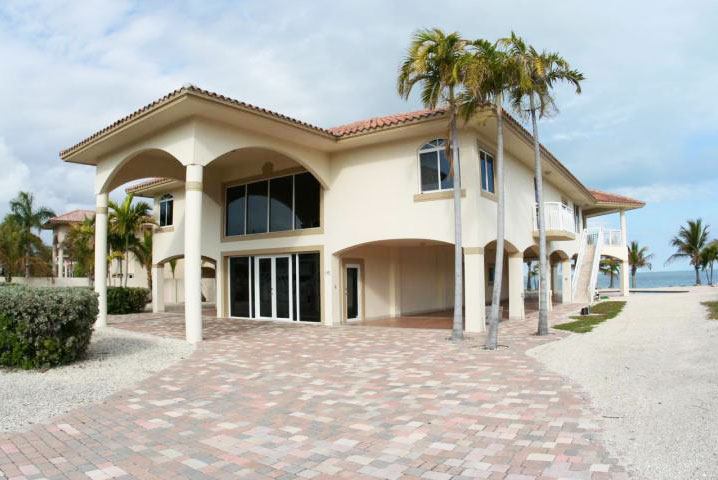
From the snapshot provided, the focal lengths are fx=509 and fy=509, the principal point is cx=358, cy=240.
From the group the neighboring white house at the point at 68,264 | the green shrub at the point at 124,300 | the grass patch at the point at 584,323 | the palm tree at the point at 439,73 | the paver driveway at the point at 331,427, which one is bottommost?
the grass patch at the point at 584,323

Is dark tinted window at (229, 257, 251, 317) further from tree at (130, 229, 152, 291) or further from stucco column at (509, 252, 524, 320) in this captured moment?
stucco column at (509, 252, 524, 320)

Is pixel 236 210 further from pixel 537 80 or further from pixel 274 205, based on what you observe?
pixel 537 80

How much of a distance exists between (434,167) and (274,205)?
6.54m


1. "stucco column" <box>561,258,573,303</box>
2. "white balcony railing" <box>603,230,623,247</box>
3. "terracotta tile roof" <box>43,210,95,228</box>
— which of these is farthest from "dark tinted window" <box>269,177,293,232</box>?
"terracotta tile roof" <box>43,210,95,228</box>

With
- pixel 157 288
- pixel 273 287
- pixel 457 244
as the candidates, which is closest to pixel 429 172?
pixel 457 244

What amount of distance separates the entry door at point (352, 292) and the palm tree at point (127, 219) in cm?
1098

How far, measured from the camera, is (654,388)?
6.77m

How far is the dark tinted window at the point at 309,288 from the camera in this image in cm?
1703

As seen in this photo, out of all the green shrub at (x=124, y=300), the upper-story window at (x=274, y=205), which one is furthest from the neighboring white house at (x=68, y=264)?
the upper-story window at (x=274, y=205)

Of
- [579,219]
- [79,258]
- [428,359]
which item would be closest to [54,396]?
[428,359]

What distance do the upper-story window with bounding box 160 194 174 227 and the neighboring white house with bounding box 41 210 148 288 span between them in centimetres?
894

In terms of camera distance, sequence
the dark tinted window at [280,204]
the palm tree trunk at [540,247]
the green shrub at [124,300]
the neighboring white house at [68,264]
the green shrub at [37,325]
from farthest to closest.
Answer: the neighboring white house at [68,264] → the green shrub at [124,300] → the dark tinted window at [280,204] → the palm tree trunk at [540,247] → the green shrub at [37,325]

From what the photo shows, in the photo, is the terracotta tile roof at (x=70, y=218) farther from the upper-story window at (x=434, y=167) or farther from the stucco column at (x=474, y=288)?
the stucco column at (x=474, y=288)

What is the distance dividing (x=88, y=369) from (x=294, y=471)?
6130 millimetres
